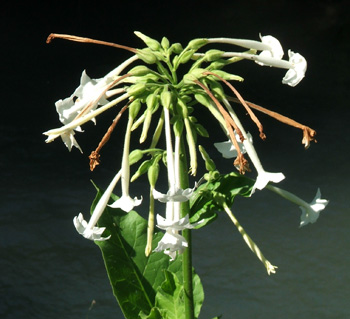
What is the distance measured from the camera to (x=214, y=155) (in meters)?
1.61

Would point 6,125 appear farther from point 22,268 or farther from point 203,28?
point 203,28

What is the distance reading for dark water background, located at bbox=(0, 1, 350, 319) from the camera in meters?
1.26

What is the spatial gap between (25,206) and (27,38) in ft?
2.71

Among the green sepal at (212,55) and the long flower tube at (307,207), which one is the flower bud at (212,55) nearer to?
the green sepal at (212,55)

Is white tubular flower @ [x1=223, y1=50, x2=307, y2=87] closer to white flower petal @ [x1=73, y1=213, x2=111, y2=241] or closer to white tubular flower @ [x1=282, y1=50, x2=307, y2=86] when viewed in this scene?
white tubular flower @ [x1=282, y1=50, x2=307, y2=86]

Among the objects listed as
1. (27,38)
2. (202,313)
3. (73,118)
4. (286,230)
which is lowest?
(202,313)

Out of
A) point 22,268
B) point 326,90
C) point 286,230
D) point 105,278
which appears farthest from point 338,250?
point 326,90

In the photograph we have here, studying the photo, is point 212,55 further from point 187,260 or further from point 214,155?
point 214,155

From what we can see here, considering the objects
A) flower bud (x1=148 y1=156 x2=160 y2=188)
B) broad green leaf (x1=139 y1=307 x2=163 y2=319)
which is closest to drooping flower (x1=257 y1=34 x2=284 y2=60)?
flower bud (x1=148 y1=156 x2=160 y2=188)

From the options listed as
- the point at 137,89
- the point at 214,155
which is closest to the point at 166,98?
the point at 137,89

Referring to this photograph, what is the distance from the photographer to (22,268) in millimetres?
1317

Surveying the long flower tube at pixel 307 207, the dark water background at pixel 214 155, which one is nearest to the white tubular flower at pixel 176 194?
the long flower tube at pixel 307 207

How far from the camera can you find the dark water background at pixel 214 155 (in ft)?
4.15

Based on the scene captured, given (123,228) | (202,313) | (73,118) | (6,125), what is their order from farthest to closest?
(6,125), (202,313), (123,228), (73,118)
